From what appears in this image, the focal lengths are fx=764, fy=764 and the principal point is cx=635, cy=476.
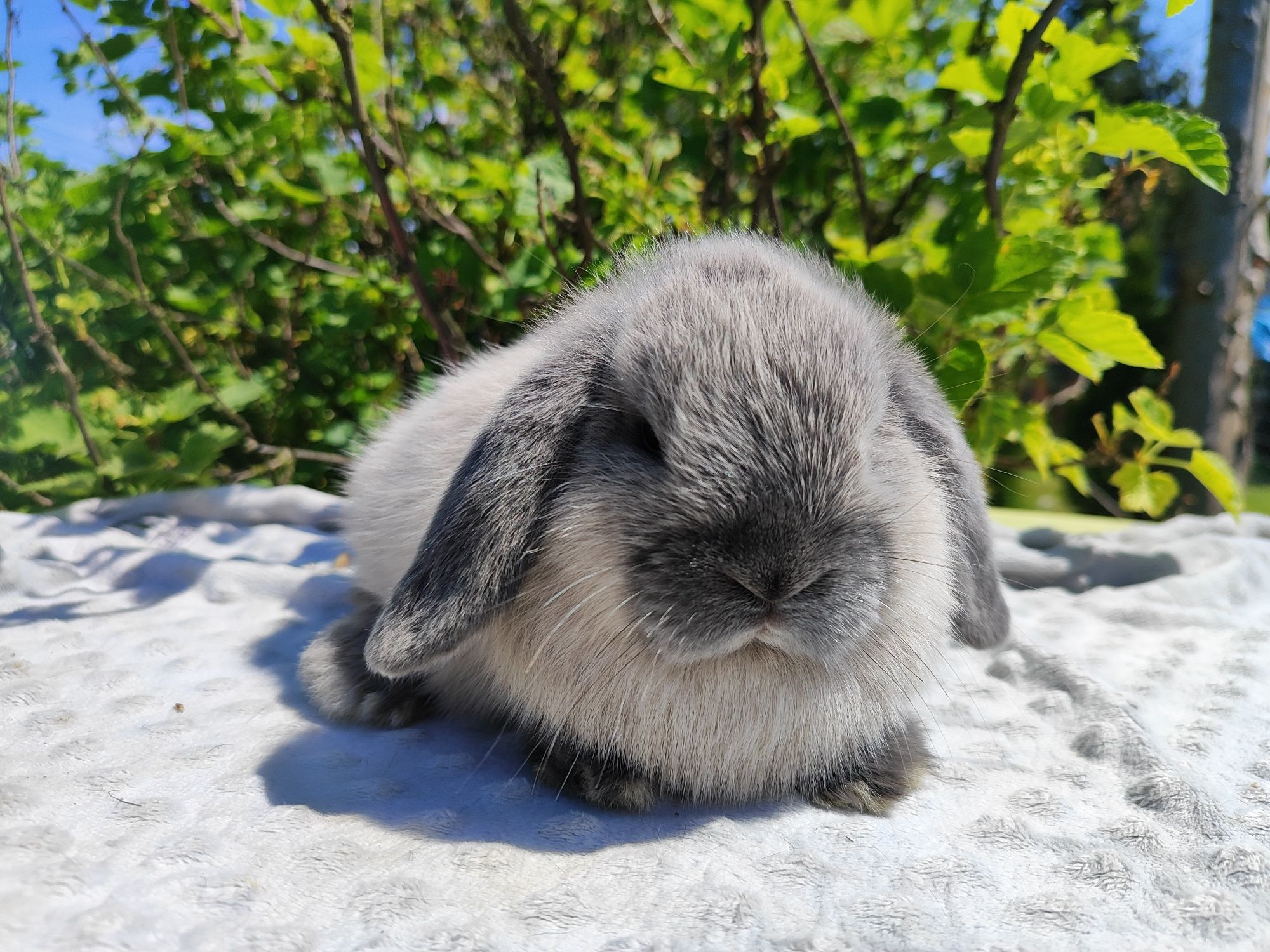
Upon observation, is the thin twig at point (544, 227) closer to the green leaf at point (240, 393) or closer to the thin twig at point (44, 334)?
the green leaf at point (240, 393)

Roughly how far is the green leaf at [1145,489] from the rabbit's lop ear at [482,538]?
2.14 meters

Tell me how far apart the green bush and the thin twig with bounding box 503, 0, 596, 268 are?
0.03 ft

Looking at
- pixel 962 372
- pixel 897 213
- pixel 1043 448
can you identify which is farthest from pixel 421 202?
pixel 1043 448

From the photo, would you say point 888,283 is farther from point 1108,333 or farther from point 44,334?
point 44,334

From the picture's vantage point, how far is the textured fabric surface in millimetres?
888

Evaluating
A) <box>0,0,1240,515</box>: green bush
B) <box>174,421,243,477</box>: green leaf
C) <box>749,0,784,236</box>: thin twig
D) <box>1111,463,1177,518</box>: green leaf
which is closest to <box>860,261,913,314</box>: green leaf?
<box>0,0,1240,515</box>: green bush

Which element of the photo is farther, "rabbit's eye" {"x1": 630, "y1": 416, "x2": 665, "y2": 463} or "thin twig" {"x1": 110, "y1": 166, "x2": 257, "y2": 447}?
"thin twig" {"x1": 110, "y1": 166, "x2": 257, "y2": 447}

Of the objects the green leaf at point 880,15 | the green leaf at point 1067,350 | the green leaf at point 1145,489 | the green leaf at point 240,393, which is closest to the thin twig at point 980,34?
the green leaf at point 880,15

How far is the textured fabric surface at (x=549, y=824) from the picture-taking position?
0.89 metres

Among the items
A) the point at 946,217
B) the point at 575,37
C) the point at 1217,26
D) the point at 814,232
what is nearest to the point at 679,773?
the point at 946,217

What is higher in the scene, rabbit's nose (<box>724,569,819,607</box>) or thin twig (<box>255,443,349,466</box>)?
rabbit's nose (<box>724,569,819,607</box>)

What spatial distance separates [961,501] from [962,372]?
0.60 metres

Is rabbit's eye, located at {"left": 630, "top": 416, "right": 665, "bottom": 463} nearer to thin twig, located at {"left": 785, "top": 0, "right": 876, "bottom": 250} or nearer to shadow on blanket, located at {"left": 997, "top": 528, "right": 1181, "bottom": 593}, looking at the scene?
thin twig, located at {"left": 785, "top": 0, "right": 876, "bottom": 250}

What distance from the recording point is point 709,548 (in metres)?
0.92
